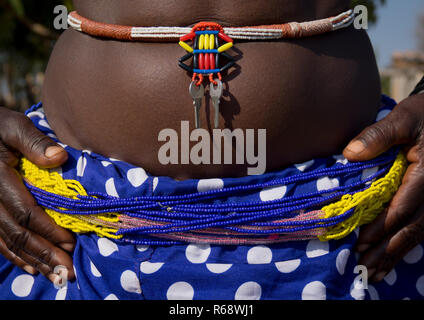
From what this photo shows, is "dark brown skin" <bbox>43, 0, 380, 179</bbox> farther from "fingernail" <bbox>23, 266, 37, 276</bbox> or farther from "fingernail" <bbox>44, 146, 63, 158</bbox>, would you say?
"fingernail" <bbox>23, 266, 37, 276</bbox>

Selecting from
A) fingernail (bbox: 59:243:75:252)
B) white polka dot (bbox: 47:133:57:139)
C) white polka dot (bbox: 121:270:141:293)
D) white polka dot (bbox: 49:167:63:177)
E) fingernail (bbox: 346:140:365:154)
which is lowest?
white polka dot (bbox: 121:270:141:293)

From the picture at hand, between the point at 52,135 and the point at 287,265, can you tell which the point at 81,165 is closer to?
the point at 52,135

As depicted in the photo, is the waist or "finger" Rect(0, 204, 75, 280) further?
"finger" Rect(0, 204, 75, 280)

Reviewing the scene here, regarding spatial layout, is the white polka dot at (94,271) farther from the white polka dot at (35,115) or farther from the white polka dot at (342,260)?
the white polka dot at (342,260)

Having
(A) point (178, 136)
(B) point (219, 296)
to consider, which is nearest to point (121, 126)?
(A) point (178, 136)

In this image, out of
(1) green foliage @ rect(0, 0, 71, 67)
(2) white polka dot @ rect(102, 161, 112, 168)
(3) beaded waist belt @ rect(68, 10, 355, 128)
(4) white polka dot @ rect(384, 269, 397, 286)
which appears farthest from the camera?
(1) green foliage @ rect(0, 0, 71, 67)

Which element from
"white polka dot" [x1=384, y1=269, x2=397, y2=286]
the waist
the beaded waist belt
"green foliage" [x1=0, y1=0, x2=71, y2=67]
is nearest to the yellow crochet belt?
the waist

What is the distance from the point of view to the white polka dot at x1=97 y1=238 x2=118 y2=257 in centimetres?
104

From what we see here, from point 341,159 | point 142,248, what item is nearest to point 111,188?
point 142,248

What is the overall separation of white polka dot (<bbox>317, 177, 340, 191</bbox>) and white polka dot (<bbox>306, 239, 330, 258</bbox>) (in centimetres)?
13

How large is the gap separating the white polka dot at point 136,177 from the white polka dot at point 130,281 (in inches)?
8.4

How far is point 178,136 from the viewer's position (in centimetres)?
102

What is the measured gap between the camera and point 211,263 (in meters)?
1.02

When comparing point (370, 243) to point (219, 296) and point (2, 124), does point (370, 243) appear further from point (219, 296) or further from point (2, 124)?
point (2, 124)
